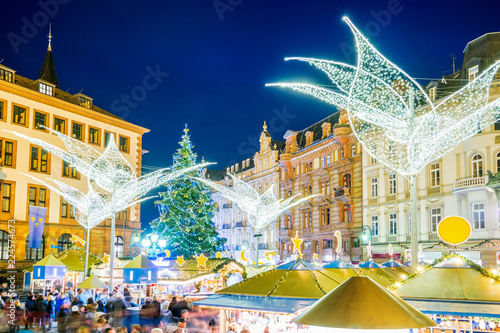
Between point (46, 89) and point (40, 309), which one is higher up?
point (46, 89)

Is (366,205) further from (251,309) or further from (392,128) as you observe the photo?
(251,309)

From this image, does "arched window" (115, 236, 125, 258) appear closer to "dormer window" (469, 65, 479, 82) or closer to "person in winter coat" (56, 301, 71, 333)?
"person in winter coat" (56, 301, 71, 333)

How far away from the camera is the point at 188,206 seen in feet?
145

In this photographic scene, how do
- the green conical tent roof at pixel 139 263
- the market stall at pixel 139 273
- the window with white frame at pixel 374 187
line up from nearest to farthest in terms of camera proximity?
1. the market stall at pixel 139 273
2. the green conical tent roof at pixel 139 263
3. the window with white frame at pixel 374 187

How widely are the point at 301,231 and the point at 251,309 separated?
148ft

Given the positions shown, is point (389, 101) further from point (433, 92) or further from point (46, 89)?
point (46, 89)

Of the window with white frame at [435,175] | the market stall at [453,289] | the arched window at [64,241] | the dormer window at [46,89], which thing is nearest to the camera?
the market stall at [453,289]

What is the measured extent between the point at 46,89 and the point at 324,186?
27344mm

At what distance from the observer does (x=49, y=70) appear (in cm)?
4956

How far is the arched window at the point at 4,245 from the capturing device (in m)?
37.6

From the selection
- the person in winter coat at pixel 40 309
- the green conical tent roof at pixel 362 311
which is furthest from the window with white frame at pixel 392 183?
the green conical tent roof at pixel 362 311

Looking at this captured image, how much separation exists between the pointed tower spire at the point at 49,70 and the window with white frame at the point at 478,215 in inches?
1499

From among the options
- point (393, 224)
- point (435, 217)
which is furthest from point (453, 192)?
point (393, 224)

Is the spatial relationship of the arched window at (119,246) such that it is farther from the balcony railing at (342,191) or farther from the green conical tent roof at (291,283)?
the green conical tent roof at (291,283)
